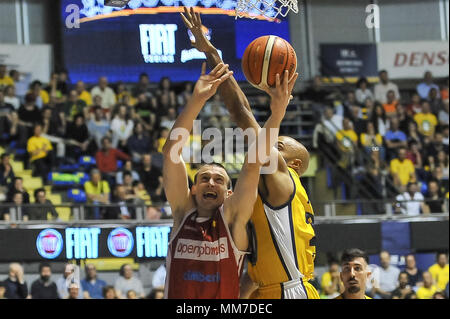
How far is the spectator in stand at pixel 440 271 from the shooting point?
497 inches

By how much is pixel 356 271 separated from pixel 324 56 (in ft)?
36.9

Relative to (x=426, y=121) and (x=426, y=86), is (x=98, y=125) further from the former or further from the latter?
(x=426, y=86)

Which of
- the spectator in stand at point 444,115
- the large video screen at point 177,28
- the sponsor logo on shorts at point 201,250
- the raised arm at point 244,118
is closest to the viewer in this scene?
the sponsor logo on shorts at point 201,250

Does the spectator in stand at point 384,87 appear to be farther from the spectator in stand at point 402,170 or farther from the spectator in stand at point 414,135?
the spectator in stand at point 402,170

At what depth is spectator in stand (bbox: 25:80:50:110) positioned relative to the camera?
13594mm

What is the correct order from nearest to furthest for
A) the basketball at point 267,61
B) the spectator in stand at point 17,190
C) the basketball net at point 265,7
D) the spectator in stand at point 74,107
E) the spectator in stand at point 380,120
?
the basketball at point 267,61 < the basketball net at point 265,7 < the spectator in stand at point 17,190 < the spectator in stand at point 74,107 < the spectator in stand at point 380,120

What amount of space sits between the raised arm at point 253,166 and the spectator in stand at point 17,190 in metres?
7.35

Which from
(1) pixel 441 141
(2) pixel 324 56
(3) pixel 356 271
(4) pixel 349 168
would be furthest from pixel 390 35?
(3) pixel 356 271

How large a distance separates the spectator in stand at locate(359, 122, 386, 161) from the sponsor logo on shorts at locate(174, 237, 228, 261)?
9916 millimetres

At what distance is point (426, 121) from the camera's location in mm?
15484

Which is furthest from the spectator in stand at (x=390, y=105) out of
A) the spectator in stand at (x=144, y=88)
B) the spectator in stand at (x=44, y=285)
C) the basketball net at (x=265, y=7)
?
the basketball net at (x=265, y=7)

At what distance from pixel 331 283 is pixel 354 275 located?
6341 millimetres

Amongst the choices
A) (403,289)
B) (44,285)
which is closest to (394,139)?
(403,289)

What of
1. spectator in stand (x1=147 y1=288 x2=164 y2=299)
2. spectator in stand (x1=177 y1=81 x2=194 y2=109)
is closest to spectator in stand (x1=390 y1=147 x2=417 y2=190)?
spectator in stand (x1=177 y1=81 x2=194 y2=109)
